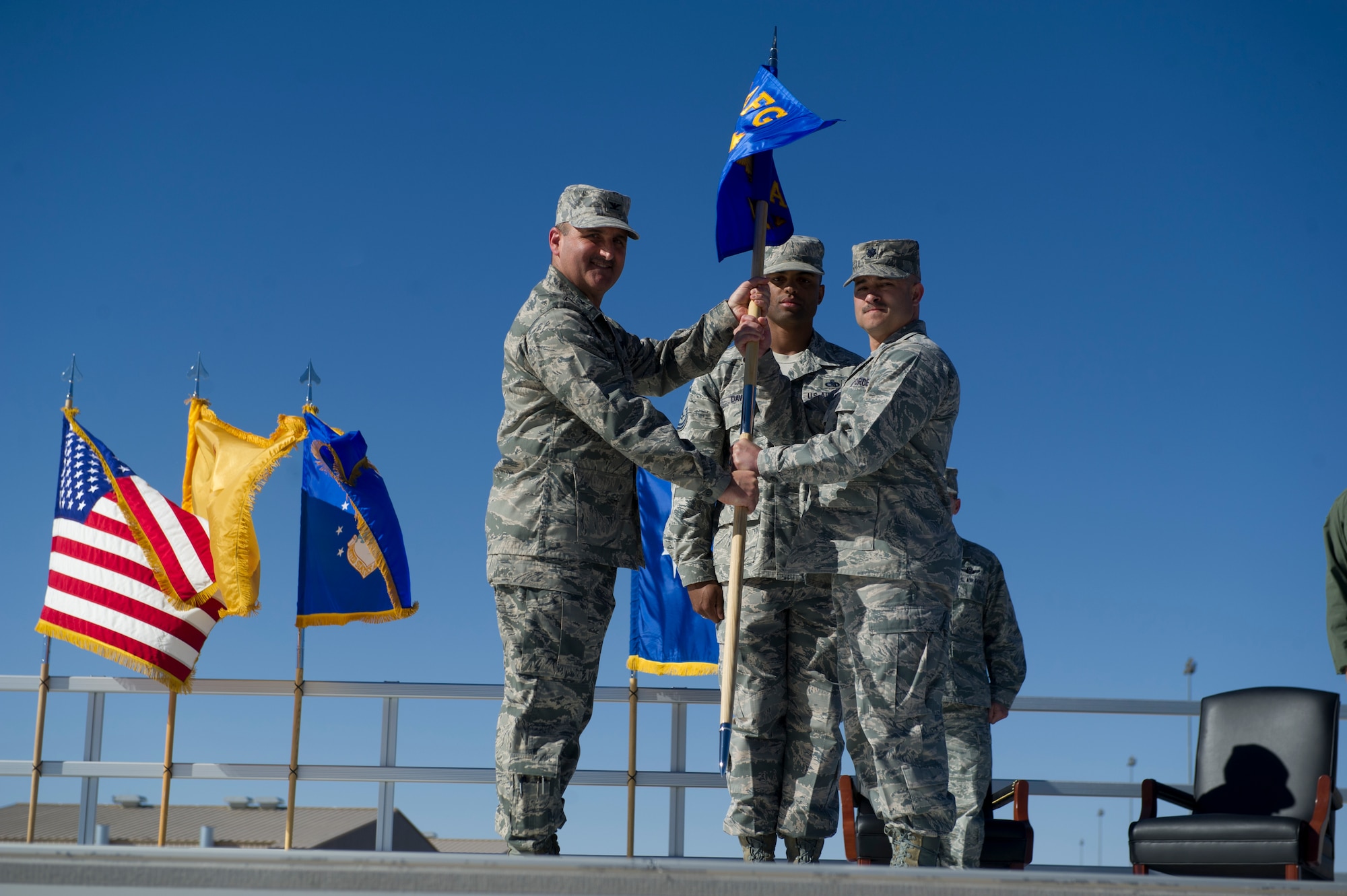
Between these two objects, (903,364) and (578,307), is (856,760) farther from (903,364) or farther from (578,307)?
(578,307)

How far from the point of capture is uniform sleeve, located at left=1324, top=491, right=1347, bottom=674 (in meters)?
4.96

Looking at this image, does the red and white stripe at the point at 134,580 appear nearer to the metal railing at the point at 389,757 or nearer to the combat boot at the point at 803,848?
the metal railing at the point at 389,757

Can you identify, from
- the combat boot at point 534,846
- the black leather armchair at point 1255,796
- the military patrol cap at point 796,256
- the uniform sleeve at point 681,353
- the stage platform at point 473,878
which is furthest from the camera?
the black leather armchair at point 1255,796

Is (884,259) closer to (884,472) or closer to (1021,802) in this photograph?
(884,472)

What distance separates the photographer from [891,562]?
146 inches

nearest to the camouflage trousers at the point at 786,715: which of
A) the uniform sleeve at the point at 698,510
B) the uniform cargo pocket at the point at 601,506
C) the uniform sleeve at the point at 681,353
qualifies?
the uniform sleeve at the point at 698,510

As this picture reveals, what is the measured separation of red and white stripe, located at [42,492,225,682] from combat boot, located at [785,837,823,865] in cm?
484

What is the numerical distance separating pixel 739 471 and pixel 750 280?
77cm

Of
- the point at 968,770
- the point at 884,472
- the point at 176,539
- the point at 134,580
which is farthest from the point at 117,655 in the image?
the point at 884,472

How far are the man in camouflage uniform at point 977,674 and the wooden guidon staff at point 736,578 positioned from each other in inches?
55.1

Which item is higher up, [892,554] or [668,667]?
[892,554]

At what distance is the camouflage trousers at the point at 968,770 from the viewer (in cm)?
506

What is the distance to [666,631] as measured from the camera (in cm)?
823

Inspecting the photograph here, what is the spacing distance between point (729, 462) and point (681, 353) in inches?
23.6
